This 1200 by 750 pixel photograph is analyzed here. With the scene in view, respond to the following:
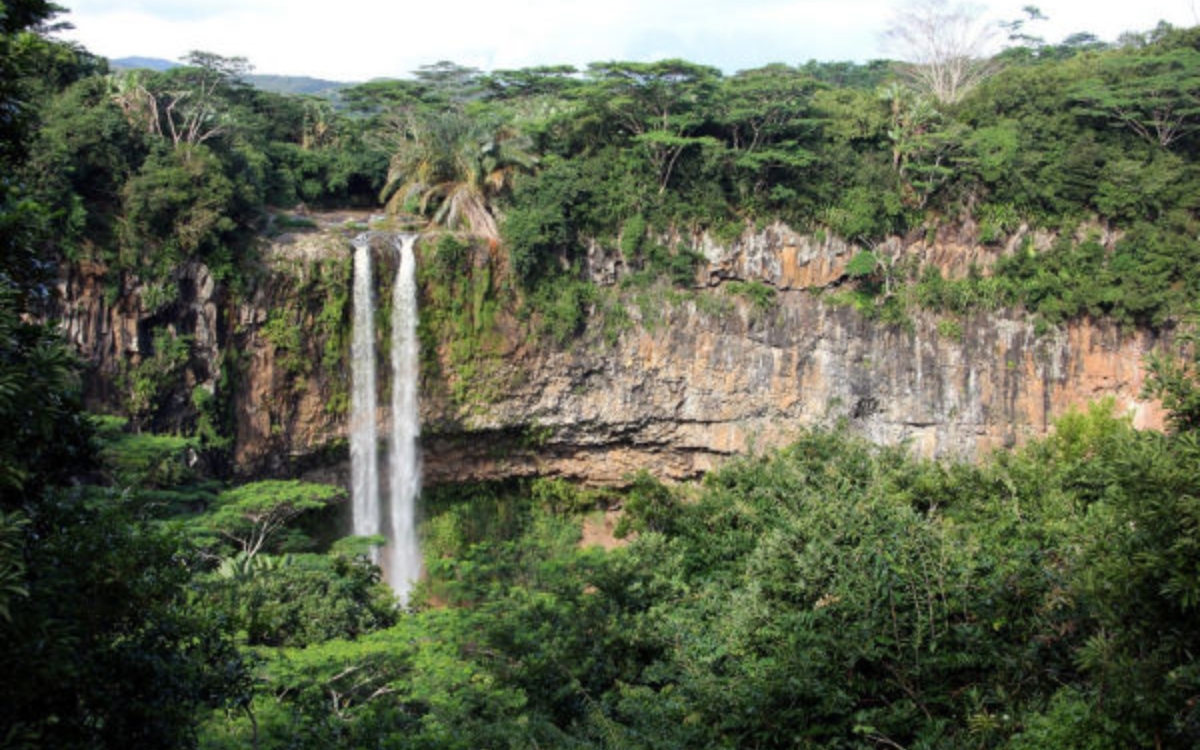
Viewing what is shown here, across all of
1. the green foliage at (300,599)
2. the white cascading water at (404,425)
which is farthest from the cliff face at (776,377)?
the green foliage at (300,599)

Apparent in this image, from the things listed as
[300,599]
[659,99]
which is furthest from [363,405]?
[659,99]

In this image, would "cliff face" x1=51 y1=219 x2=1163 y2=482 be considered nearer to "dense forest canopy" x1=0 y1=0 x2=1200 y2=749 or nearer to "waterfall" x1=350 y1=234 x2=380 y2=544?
"dense forest canopy" x1=0 y1=0 x2=1200 y2=749

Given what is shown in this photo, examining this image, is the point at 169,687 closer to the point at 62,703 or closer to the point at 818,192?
the point at 62,703

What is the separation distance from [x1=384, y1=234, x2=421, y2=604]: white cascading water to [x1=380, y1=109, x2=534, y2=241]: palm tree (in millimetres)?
1528

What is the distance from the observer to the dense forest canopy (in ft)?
13.4

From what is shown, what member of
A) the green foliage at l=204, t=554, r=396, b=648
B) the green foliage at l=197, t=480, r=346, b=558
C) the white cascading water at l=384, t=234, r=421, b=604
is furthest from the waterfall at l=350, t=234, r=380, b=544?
the green foliage at l=204, t=554, r=396, b=648

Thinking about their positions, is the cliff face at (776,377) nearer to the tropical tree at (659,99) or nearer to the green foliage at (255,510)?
the tropical tree at (659,99)

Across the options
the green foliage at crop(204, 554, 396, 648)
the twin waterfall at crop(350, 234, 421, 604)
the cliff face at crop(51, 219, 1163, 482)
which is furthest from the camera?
the cliff face at crop(51, 219, 1163, 482)

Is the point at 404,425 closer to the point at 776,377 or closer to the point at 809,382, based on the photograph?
the point at 776,377

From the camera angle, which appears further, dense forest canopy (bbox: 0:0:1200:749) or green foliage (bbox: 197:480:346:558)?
green foliage (bbox: 197:480:346:558)

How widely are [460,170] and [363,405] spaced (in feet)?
19.0

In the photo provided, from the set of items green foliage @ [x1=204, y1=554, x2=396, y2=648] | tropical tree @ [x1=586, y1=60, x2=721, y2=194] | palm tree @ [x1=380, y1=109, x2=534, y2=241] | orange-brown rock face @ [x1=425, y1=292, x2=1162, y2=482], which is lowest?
green foliage @ [x1=204, y1=554, x2=396, y2=648]

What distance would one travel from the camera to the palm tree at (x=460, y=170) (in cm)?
1956

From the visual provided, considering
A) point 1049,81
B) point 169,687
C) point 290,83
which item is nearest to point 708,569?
point 169,687
